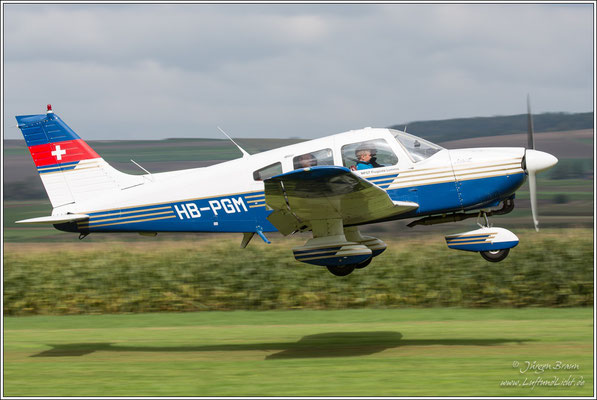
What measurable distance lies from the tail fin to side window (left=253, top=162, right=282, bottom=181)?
1.98 metres

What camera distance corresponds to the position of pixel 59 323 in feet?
46.7

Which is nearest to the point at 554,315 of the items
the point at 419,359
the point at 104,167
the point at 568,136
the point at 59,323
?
the point at 419,359

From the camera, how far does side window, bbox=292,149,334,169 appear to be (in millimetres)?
9273

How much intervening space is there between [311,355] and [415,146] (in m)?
3.30

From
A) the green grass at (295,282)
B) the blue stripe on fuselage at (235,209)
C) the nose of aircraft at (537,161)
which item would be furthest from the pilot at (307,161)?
the green grass at (295,282)

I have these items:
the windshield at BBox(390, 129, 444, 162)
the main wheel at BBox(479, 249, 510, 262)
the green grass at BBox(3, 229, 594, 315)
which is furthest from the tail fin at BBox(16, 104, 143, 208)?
the green grass at BBox(3, 229, 594, 315)

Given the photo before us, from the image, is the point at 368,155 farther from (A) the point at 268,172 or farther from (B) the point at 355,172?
(A) the point at 268,172

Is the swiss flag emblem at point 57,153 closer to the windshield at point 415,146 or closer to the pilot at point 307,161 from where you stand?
the pilot at point 307,161

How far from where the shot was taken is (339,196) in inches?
351

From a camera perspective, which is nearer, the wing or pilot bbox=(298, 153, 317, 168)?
the wing

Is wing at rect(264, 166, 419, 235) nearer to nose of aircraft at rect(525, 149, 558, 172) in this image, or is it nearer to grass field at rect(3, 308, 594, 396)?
nose of aircraft at rect(525, 149, 558, 172)

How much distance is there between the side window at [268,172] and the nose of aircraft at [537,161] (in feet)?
10.9

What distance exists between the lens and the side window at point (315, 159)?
365 inches

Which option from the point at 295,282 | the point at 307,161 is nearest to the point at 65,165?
the point at 307,161
